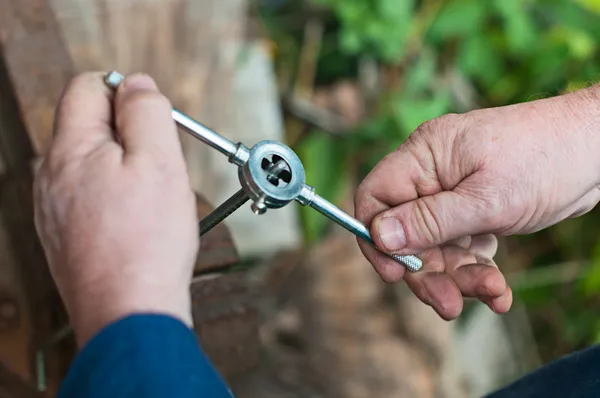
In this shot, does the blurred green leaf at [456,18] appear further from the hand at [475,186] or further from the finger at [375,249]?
the finger at [375,249]

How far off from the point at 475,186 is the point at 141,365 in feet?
1.32

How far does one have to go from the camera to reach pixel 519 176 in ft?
2.20

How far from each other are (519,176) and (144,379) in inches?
17.6

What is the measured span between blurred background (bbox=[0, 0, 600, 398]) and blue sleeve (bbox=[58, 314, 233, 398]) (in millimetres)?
731

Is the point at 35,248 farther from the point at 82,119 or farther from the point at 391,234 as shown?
the point at 391,234

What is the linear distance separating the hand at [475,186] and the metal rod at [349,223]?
0.03ft

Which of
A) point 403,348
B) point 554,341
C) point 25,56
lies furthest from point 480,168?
point 554,341

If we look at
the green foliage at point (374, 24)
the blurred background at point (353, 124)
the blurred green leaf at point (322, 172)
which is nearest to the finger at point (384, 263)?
the blurred background at point (353, 124)

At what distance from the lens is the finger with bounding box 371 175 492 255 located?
649mm

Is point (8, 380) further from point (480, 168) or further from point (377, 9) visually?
point (377, 9)

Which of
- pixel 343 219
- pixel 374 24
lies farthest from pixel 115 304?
pixel 374 24

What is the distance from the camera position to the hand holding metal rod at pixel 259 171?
53cm

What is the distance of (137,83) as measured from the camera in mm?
528

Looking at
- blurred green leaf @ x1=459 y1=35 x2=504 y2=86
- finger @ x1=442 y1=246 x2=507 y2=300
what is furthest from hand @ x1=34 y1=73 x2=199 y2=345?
blurred green leaf @ x1=459 y1=35 x2=504 y2=86
